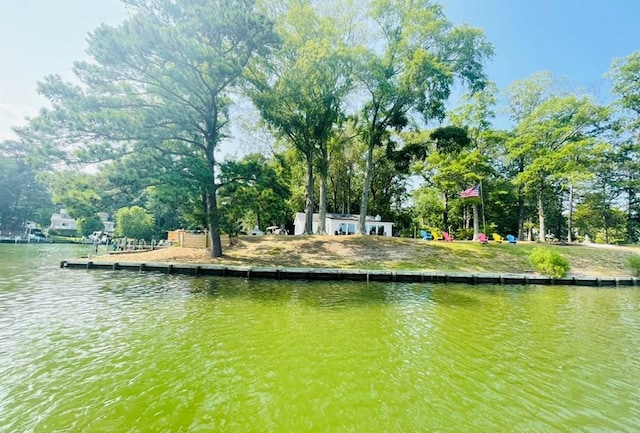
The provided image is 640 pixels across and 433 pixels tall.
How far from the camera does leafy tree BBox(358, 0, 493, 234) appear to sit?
61.4 ft

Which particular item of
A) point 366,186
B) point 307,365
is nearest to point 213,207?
point 366,186

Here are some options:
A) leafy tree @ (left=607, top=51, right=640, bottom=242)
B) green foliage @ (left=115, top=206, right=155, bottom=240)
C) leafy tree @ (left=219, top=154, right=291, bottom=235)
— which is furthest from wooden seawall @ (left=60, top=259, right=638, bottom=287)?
green foliage @ (left=115, top=206, right=155, bottom=240)

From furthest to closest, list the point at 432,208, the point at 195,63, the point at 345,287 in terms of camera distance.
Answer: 1. the point at 432,208
2. the point at 195,63
3. the point at 345,287

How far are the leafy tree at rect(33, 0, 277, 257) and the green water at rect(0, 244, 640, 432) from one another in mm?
7125

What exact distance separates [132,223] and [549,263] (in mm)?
41752

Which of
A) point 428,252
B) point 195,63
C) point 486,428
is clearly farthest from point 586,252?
point 195,63

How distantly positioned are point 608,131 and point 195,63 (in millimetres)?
36879

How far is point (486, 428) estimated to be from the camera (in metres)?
3.35

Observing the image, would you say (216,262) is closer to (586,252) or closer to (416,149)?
(416,149)

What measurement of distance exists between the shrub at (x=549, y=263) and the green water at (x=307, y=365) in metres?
6.10

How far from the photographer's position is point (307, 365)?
4.92 metres

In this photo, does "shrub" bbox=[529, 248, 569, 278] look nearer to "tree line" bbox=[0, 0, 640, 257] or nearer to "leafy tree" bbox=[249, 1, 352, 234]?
"tree line" bbox=[0, 0, 640, 257]

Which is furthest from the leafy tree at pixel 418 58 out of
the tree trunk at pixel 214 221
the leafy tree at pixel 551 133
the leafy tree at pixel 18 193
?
the leafy tree at pixel 18 193

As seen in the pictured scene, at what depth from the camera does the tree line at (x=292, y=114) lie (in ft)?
42.3
